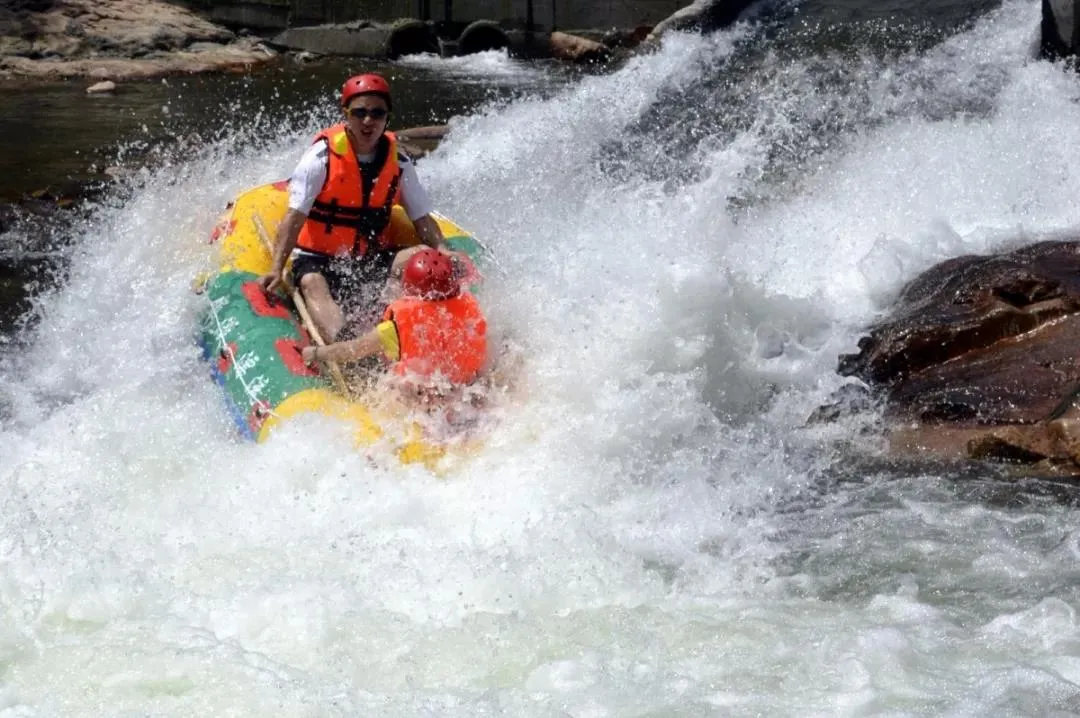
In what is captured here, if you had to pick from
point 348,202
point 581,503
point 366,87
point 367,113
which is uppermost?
point 366,87

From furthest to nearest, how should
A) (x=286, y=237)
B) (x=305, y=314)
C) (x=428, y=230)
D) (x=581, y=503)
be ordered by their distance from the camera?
(x=428, y=230)
(x=286, y=237)
(x=305, y=314)
(x=581, y=503)

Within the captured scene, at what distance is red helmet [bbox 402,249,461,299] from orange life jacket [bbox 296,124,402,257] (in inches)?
41.5

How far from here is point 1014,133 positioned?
29.3 feet

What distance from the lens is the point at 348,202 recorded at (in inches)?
243

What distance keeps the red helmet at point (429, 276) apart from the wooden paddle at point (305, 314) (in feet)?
1.67

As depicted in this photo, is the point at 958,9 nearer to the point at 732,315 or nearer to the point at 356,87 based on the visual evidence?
the point at 732,315

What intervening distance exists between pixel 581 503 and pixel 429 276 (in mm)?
1121

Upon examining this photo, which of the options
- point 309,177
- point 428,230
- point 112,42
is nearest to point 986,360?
point 428,230

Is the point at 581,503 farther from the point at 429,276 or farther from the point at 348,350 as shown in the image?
the point at 348,350

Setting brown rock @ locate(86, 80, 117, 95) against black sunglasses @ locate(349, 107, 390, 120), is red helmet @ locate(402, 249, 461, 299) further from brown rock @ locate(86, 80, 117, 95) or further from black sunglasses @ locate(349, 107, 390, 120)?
brown rock @ locate(86, 80, 117, 95)

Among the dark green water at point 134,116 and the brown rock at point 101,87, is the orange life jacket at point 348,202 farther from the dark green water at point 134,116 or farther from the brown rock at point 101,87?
the brown rock at point 101,87

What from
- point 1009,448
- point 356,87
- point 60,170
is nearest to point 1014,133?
point 1009,448

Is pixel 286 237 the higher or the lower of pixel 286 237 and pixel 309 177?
the lower

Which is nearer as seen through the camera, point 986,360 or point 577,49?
point 986,360
